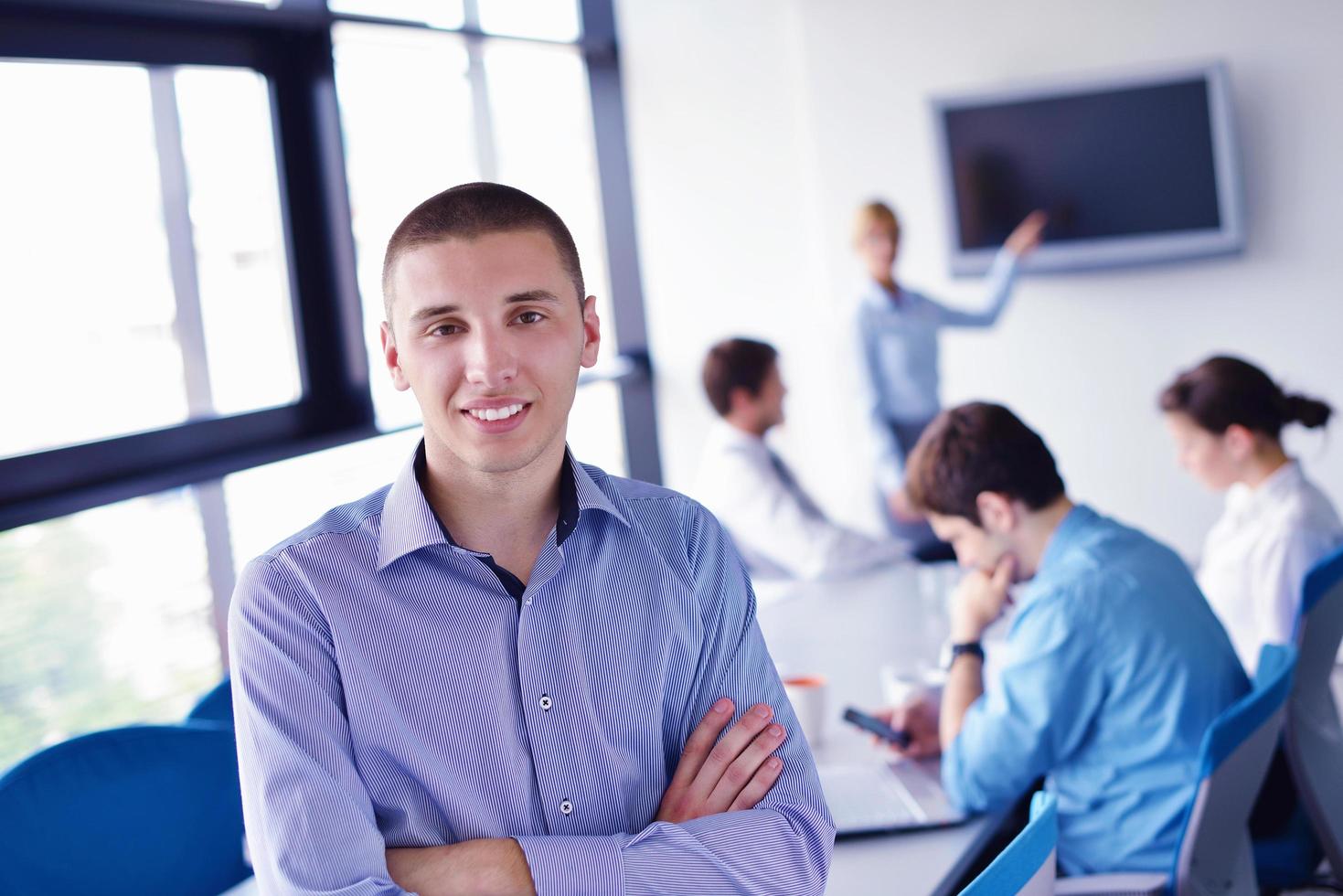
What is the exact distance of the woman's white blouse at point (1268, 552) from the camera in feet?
9.23

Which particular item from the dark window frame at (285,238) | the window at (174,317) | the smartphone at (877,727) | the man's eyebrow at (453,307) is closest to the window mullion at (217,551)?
the window at (174,317)

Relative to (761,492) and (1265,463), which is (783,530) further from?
(1265,463)

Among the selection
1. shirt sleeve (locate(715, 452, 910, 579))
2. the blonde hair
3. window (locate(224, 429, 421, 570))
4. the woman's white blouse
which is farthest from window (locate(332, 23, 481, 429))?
the woman's white blouse

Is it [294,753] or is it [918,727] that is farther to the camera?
[918,727]

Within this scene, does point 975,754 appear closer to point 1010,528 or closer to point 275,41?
point 1010,528

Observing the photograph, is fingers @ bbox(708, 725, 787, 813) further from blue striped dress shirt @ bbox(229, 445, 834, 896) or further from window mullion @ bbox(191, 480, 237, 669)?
window mullion @ bbox(191, 480, 237, 669)

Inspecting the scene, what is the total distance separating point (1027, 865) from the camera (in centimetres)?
124

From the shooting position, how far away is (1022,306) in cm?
558

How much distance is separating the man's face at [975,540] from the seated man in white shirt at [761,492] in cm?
101

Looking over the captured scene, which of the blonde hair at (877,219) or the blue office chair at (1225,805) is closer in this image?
the blue office chair at (1225,805)

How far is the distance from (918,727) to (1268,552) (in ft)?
3.78

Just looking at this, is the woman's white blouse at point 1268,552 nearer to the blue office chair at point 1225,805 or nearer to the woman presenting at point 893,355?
the blue office chair at point 1225,805

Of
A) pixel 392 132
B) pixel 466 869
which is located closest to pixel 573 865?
pixel 466 869

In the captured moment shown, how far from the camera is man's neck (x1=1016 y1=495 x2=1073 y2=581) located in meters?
2.25
